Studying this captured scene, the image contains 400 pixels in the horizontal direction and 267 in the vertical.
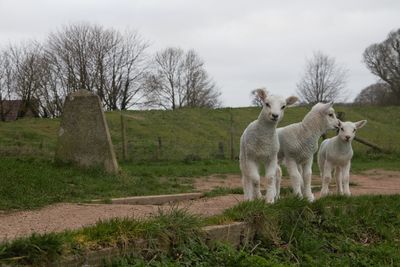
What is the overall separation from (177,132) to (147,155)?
8836 millimetres

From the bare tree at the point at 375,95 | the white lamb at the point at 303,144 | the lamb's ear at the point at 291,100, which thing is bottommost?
the white lamb at the point at 303,144

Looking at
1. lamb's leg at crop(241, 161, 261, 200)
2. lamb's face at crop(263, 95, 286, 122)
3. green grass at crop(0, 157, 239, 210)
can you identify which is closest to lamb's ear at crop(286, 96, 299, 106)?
lamb's face at crop(263, 95, 286, 122)

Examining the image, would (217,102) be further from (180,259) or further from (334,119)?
(180,259)

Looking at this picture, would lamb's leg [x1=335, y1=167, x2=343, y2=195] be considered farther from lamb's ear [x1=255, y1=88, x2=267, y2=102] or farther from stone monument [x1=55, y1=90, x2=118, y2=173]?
stone monument [x1=55, y1=90, x2=118, y2=173]

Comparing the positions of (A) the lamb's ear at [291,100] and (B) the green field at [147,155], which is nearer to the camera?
(A) the lamb's ear at [291,100]

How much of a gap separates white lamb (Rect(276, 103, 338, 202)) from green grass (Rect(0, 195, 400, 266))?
45cm

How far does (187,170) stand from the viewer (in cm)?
1630

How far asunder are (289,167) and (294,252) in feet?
6.54

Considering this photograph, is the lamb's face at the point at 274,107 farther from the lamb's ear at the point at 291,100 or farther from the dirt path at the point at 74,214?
the dirt path at the point at 74,214

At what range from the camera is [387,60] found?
58500mm

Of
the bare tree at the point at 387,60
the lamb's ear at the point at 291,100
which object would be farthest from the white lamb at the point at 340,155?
the bare tree at the point at 387,60

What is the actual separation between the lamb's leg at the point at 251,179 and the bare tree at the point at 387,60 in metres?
51.9

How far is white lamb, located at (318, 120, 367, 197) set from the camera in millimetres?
8766

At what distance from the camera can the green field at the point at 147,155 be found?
10308mm
